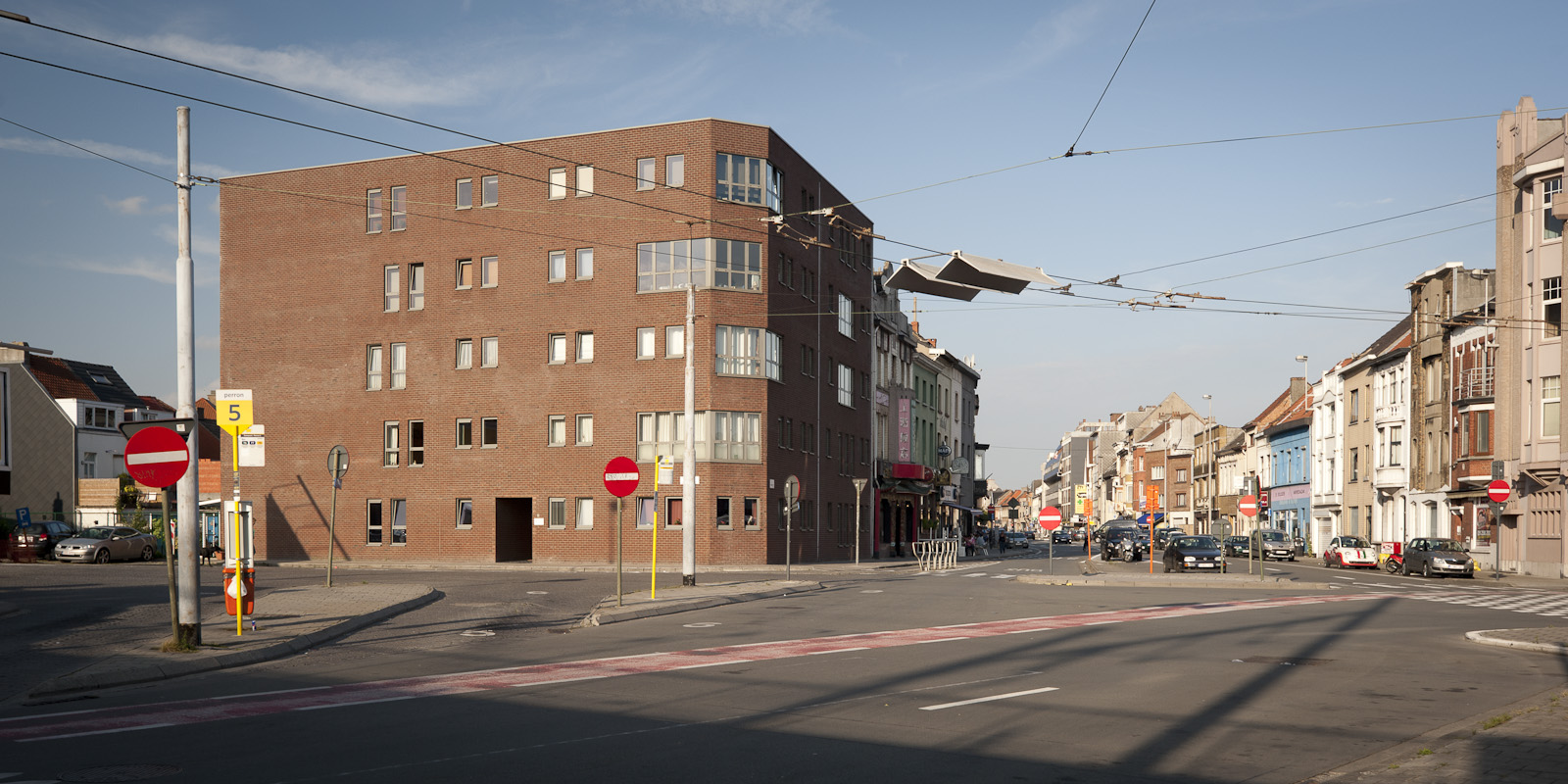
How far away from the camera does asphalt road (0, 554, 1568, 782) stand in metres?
8.08

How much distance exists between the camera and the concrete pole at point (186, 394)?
14.4 meters

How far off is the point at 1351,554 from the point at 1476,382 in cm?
877

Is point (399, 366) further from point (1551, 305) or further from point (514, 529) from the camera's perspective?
point (1551, 305)

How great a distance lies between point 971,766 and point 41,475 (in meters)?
75.4

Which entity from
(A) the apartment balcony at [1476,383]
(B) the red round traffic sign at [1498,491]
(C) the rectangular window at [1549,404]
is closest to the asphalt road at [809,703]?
(B) the red round traffic sign at [1498,491]

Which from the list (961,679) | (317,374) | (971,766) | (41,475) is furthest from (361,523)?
(971,766)

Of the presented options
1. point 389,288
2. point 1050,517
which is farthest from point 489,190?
point 1050,517

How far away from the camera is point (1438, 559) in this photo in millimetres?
41688

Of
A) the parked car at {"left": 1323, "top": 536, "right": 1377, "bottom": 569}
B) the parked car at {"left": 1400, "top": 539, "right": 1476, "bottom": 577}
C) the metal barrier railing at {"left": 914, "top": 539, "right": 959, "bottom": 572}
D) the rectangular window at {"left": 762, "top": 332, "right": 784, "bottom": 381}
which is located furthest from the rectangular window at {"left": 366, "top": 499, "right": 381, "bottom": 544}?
the parked car at {"left": 1323, "top": 536, "right": 1377, "bottom": 569}

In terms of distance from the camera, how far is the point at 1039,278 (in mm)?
20672

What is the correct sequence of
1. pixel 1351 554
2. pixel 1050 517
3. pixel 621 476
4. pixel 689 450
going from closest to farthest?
pixel 621 476 < pixel 689 450 < pixel 1050 517 < pixel 1351 554

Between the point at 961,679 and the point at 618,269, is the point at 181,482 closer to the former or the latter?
the point at 961,679

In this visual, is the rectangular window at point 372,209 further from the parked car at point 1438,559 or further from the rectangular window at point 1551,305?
the rectangular window at point 1551,305

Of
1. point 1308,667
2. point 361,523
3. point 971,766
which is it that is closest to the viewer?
point 971,766
